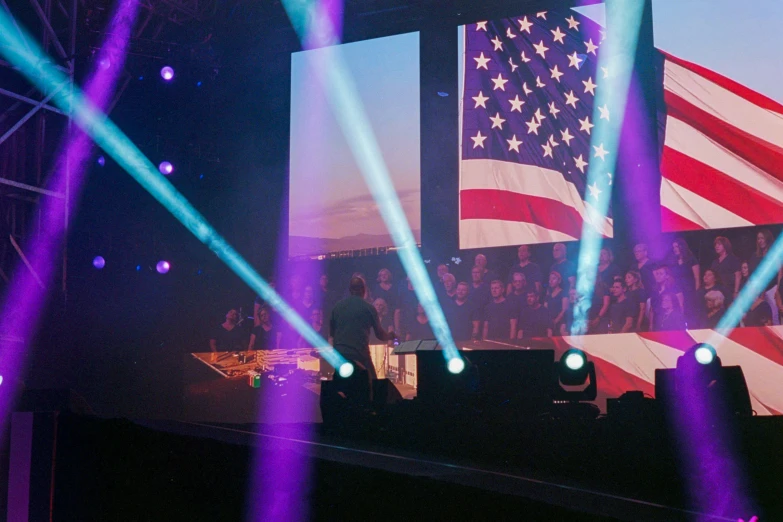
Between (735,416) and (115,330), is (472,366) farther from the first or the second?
(115,330)

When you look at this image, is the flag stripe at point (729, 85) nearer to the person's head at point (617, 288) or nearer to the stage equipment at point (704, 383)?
the person's head at point (617, 288)

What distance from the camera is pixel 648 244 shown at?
7082 millimetres

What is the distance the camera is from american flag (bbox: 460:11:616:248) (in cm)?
748

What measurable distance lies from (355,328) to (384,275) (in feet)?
8.00

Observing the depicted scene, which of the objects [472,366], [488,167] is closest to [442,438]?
[472,366]

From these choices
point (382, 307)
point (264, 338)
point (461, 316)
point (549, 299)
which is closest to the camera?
point (549, 299)

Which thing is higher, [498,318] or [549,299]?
[549,299]

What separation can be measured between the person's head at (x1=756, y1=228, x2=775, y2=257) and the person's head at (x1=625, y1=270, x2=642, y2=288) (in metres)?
0.95

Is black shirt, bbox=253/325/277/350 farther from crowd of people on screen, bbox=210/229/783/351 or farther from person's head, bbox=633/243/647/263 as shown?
person's head, bbox=633/243/647/263

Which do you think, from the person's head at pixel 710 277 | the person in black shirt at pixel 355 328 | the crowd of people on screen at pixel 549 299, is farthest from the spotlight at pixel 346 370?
the person's head at pixel 710 277

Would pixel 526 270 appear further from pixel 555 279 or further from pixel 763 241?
pixel 763 241

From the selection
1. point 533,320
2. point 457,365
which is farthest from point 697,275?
point 457,365

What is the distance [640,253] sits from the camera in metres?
7.07

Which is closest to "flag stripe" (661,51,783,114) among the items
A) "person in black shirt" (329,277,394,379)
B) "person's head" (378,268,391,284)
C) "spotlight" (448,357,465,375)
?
"person's head" (378,268,391,284)
